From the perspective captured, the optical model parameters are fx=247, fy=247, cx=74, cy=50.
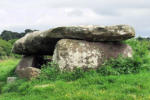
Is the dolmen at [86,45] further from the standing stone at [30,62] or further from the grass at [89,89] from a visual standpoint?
the standing stone at [30,62]

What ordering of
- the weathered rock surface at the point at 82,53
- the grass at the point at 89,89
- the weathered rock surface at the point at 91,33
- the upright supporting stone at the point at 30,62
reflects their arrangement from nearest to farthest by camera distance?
the grass at the point at 89,89
the weathered rock surface at the point at 82,53
the weathered rock surface at the point at 91,33
the upright supporting stone at the point at 30,62

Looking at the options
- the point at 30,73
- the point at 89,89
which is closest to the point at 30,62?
the point at 30,73

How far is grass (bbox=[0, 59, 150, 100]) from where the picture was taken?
7.27 meters

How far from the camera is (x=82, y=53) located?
1055 cm

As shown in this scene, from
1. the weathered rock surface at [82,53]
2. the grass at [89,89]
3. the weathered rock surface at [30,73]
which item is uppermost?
the weathered rock surface at [82,53]

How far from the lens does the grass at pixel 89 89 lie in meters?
7.27

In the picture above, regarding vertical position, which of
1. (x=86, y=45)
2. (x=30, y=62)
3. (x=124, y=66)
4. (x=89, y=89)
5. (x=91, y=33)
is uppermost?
(x=91, y=33)

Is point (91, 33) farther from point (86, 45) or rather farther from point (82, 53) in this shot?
point (82, 53)

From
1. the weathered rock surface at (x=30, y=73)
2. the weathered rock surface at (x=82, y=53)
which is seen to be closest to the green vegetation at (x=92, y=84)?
the weathered rock surface at (x=30, y=73)

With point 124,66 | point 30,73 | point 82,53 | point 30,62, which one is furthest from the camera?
point 30,62

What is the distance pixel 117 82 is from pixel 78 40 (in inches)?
123

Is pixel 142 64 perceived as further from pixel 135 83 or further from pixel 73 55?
pixel 73 55

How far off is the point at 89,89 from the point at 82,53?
2.81 meters

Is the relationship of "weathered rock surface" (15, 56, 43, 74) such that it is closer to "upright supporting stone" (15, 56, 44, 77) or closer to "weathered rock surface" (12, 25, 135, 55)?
"upright supporting stone" (15, 56, 44, 77)
